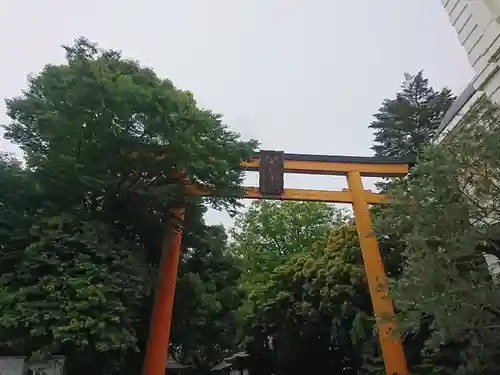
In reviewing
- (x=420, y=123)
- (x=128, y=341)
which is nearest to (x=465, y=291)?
(x=128, y=341)

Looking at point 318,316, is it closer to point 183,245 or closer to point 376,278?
point 376,278

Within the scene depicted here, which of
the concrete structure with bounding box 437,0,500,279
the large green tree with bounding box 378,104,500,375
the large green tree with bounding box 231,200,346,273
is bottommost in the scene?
the large green tree with bounding box 378,104,500,375

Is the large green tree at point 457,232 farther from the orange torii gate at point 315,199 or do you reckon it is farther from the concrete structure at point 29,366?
the concrete structure at point 29,366

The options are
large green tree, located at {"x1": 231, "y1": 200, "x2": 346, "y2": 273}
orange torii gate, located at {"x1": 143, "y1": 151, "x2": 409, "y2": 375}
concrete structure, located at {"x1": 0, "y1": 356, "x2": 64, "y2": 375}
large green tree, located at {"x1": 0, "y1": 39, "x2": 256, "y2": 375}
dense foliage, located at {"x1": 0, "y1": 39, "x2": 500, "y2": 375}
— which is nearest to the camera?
dense foliage, located at {"x1": 0, "y1": 39, "x2": 500, "y2": 375}

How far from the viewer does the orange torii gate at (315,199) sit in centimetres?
831

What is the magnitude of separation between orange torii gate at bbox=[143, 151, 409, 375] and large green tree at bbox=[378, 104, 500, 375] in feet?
9.71

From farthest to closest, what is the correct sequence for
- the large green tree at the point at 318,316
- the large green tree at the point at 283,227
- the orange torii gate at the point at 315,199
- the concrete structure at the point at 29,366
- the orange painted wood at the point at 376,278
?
the large green tree at the point at 283,227 < the large green tree at the point at 318,316 < the orange painted wood at the point at 376,278 < the orange torii gate at the point at 315,199 < the concrete structure at the point at 29,366

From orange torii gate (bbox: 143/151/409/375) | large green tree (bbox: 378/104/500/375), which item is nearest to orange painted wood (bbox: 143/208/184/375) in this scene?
orange torii gate (bbox: 143/151/409/375)

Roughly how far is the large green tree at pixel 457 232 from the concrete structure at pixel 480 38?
2.63ft

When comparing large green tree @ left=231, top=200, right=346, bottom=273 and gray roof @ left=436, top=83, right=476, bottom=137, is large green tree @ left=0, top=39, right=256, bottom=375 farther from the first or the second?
large green tree @ left=231, top=200, right=346, bottom=273

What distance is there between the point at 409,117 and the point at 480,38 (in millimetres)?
12028

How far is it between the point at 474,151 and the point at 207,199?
511 centimetres

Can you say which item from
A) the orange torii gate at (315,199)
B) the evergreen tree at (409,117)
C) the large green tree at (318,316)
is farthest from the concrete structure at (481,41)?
the evergreen tree at (409,117)

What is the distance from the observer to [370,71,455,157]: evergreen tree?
57.3 ft
